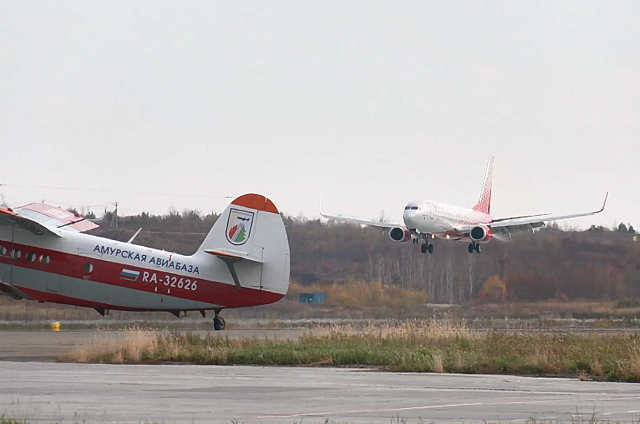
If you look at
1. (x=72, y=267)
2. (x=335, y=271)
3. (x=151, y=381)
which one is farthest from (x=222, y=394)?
(x=335, y=271)

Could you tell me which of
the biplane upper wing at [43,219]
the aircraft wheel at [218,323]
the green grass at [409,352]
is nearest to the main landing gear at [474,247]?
the aircraft wheel at [218,323]

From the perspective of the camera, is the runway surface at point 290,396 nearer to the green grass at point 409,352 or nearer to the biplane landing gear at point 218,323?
the green grass at point 409,352

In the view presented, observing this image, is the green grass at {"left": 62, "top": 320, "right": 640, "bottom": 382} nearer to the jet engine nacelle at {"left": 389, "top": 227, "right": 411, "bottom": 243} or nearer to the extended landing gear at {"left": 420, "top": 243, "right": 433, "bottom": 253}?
the extended landing gear at {"left": 420, "top": 243, "right": 433, "bottom": 253}

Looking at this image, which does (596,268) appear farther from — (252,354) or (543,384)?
(543,384)

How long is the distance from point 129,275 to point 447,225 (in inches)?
1498

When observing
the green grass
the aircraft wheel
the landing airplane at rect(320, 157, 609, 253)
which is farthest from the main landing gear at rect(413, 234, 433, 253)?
the green grass

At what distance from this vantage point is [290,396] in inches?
671

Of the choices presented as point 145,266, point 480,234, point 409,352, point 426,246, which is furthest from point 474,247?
point 409,352

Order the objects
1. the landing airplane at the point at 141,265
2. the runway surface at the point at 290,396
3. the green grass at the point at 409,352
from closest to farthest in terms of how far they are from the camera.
Result: 1. the runway surface at the point at 290,396
2. the green grass at the point at 409,352
3. the landing airplane at the point at 141,265

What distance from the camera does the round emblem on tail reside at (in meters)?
37.8

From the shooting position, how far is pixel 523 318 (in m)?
56.2

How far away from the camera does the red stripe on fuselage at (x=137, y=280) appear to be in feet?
117

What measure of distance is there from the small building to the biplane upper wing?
1805 centimetres

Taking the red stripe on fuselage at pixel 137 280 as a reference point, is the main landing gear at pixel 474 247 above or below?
above
